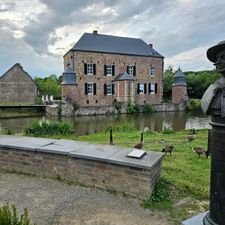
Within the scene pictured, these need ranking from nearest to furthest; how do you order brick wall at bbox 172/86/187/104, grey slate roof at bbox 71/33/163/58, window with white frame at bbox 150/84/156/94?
grey slate roof at bbox 71/33/163/58 → brick wall at bbox 172/86/187/104 → window with white frame at bbox 150/84/156/94

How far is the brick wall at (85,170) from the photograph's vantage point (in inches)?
140

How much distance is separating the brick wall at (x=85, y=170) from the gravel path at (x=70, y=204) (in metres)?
0.14

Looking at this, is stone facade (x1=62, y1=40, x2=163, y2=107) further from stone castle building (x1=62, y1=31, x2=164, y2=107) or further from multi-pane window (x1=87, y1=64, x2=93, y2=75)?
multi-pane window (x1=87, y1=64, x2=93, y2=75)

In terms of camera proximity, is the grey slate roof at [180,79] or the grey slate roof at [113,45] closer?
the grey slate roof at [113,45]

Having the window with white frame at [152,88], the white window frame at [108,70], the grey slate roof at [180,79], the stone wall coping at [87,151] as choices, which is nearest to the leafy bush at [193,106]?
the grey slate roof at [180,79]

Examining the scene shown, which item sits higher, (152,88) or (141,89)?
(152,88)

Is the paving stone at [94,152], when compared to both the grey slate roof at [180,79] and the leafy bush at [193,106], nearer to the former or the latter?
the leafy bush at [193,106]

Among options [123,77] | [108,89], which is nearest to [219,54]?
[123,77]

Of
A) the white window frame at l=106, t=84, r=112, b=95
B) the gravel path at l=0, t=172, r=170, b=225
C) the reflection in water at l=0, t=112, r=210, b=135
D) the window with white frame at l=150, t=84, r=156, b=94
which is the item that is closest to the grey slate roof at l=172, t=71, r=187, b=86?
the window with white frame at l=150, t=84, r=156, b=94

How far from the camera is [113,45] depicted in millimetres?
29469

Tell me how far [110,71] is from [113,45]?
10.9ft

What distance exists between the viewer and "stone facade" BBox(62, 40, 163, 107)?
88.5 ft

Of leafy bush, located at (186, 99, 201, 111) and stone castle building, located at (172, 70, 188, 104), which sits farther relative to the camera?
stone castle building, located at (172, 70, 188, 104)

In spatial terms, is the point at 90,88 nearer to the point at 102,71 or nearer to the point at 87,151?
the point at 102,71
